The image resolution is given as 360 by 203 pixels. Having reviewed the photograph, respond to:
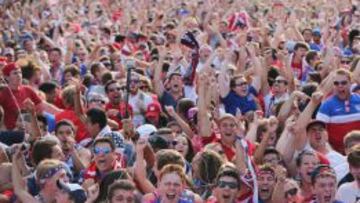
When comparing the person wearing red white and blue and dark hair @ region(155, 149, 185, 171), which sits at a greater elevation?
the person wearing red white and blue

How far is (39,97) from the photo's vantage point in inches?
446

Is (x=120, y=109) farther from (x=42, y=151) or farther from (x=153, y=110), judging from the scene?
(x=42, y=151)

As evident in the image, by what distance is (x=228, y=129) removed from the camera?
30.6 ft

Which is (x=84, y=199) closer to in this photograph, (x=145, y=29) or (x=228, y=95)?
(x=228, y=95)

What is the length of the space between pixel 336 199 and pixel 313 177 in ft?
0.76

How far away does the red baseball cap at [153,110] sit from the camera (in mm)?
11820

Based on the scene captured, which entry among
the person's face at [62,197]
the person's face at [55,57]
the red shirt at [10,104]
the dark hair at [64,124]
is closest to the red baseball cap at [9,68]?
the red shirt at [10,104]

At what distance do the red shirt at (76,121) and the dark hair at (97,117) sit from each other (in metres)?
0.32

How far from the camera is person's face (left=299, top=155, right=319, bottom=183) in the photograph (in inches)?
328

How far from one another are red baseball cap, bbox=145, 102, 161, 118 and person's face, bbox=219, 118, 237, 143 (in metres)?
2.50

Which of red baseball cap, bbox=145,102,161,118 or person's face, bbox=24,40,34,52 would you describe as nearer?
red baseball cap, bbox=145,102,161,118

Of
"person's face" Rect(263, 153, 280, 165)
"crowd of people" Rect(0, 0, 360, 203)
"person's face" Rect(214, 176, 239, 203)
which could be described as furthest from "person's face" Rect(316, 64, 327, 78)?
"person's face" Rect(214, 176, 239, 203)

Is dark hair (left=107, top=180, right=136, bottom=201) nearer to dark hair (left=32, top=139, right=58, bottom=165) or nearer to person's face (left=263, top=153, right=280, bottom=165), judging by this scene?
dark hair (left=32, top=139, right=58, bottom=165)

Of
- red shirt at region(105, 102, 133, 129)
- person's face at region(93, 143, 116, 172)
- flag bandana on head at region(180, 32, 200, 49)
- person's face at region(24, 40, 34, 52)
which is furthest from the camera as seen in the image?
person's face at region(24, 40, 34, 52)
